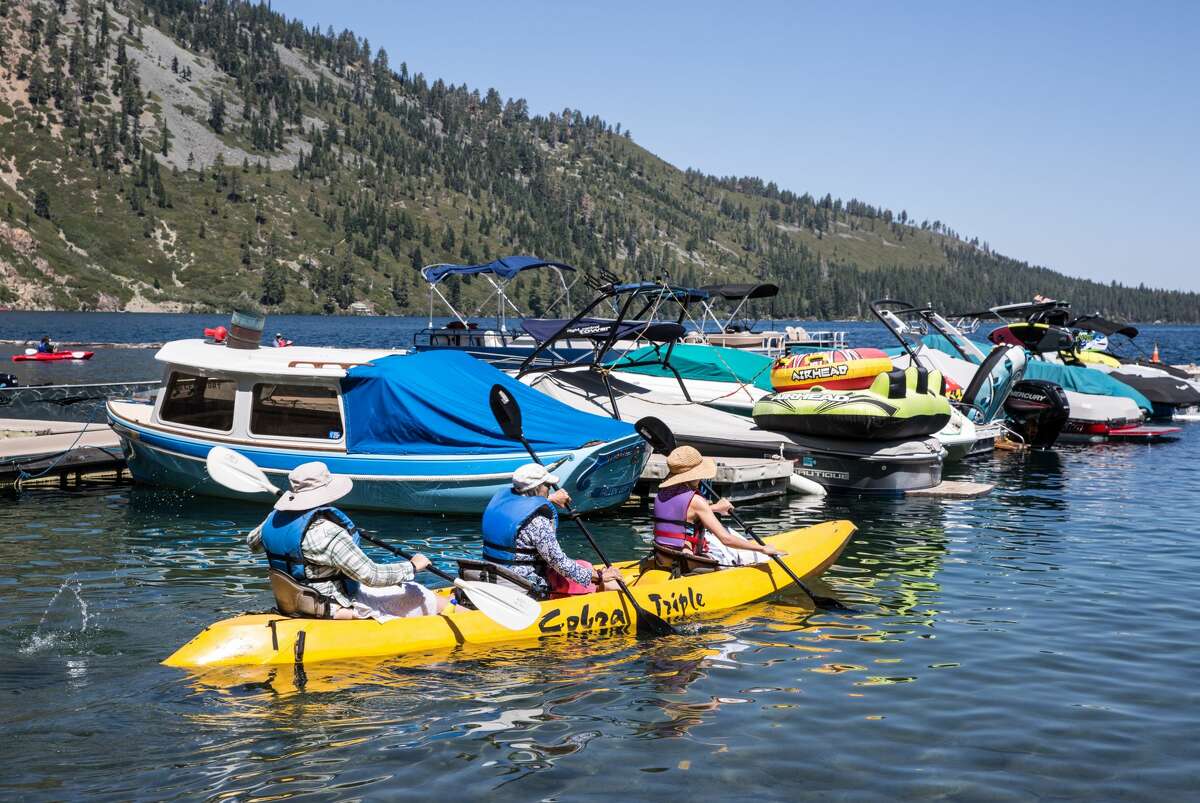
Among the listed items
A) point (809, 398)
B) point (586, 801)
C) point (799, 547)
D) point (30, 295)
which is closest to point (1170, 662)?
point (799, 547)

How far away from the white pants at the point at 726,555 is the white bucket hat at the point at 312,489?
5333 millimetres

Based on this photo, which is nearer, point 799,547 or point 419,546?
point 799,547

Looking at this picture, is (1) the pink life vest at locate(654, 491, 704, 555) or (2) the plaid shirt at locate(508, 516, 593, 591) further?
(1) the pink life vest at locate(654, 491, 704, 555)

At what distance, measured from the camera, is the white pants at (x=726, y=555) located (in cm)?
1345

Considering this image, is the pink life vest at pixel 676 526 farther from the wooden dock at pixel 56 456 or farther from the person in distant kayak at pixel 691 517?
the wooden dock at pixel 56 456

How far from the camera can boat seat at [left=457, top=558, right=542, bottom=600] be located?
11.2m

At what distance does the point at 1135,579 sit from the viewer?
50.2 ft

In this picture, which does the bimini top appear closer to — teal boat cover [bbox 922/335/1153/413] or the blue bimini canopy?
teal boat cover [bbox 922/335/1153/413]

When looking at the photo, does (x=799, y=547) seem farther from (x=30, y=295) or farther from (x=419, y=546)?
(x=30, y=295)

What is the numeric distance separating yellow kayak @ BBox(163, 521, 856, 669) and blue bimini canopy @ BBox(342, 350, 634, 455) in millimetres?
4788

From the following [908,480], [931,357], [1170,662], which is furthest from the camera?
[931,357]

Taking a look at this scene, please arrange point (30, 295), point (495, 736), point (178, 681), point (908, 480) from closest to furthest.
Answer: point (495, 736) < point (178, 681) < point (908, 480) < point (30, 295)

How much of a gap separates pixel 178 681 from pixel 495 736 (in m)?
3.17

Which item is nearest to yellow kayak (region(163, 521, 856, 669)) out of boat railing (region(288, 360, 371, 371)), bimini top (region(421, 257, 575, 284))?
boat railing (region(288, 360, 371, 371))
